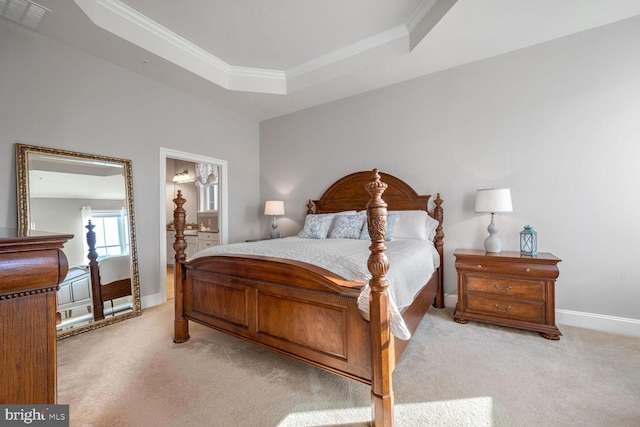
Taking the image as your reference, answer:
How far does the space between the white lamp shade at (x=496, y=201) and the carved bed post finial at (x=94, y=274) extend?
157 inches

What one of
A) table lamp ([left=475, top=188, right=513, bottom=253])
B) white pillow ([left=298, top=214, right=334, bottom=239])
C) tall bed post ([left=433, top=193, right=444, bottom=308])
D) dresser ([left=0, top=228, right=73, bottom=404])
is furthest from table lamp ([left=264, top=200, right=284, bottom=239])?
dresser ([left=0, top=228, right=73, bottom=404])

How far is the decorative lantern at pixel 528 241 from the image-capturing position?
2613 millimetres

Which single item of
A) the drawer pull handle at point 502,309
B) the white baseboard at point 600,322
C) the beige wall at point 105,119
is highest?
the beige wall at point 105,119

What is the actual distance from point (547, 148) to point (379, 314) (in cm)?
276

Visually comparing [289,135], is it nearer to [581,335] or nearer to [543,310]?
[543,310]

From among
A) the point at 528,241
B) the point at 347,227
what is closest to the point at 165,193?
the point at 347,227

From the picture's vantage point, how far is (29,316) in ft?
2.73

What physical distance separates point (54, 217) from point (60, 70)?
4.74 ft

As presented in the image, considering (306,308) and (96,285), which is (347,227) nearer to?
(306,308)

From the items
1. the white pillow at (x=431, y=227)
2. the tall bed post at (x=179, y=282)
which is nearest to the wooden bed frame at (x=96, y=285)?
the tall bed post at (x=179, y=282)

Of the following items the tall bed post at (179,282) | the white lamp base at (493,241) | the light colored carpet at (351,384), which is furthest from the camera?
the white lamp base at (493,241)

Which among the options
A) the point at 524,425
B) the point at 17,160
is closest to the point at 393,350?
the point at 524,425

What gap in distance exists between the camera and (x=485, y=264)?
257cm

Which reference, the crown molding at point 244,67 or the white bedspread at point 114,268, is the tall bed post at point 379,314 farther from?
the white bedspread at point 114,268
